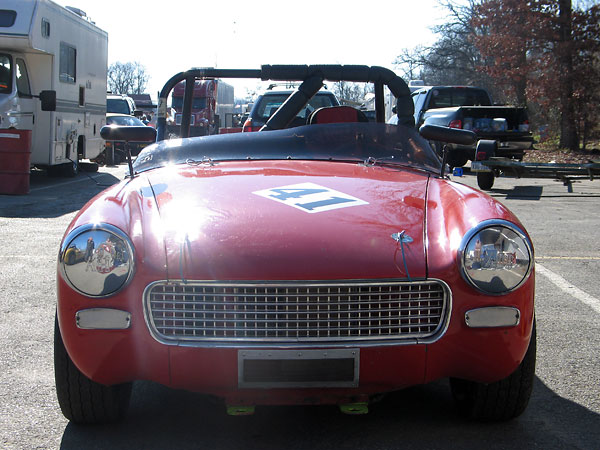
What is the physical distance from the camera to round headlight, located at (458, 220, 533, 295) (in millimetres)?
2984

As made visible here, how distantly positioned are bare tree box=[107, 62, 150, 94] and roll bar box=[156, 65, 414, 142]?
9870 centimetres

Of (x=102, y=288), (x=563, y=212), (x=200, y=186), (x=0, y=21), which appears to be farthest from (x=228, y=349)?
(x=0, y=21)

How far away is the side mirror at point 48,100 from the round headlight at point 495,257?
12.0 metres

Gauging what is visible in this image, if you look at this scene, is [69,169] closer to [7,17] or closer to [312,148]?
[7,17]

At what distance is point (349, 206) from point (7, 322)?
8.51 ft

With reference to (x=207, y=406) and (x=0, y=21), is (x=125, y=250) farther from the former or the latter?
(x=0, y=21)

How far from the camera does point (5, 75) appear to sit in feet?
45.3

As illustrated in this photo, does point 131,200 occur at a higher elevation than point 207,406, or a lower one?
higher

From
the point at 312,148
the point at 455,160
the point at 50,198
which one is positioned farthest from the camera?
the point at 50,198

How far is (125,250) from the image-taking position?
9.77 ft

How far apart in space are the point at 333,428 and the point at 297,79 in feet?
9.04

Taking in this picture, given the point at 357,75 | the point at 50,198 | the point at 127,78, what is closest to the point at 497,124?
the point at 50,198

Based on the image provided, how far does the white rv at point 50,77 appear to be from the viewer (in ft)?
44.4

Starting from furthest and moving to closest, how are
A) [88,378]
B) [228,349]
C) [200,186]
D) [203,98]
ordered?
[203,98] < [200,186] < [88,378] < [228,349]
